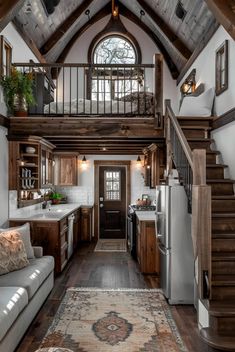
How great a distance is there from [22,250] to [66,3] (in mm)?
5574

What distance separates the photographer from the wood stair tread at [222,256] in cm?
361

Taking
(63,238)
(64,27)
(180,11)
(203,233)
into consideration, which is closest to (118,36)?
(64,27)

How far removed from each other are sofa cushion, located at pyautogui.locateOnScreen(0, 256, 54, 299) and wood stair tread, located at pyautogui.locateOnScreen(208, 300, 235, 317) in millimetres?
1834

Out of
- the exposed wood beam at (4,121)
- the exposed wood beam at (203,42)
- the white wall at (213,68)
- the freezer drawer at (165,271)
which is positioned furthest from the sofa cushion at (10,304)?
the exposed wood beam at (203,42)

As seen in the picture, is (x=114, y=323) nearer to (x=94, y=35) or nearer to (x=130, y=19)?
(x=94, y=35)

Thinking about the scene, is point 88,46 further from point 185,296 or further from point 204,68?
point 185,296

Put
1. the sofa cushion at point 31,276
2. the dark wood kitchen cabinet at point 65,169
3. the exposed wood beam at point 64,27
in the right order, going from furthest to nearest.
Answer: the dark wood kitchen cabinet at point 65,169, the exposed wood beam at point 64,27, the sofa cushion at point 31,276

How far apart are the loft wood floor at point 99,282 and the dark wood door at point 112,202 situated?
1.15 metres

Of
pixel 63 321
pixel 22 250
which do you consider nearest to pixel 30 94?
pixel 22 250

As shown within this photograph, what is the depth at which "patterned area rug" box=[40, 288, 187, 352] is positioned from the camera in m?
3.17

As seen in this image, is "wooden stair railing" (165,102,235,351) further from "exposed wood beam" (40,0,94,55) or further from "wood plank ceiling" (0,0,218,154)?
"exposed wood beam" (40,0,94,55)

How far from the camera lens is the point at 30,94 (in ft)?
17.7

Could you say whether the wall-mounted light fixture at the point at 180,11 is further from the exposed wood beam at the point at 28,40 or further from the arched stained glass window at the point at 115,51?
the exposed wood beam at the point at 28,40

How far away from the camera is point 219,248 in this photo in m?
3.78
